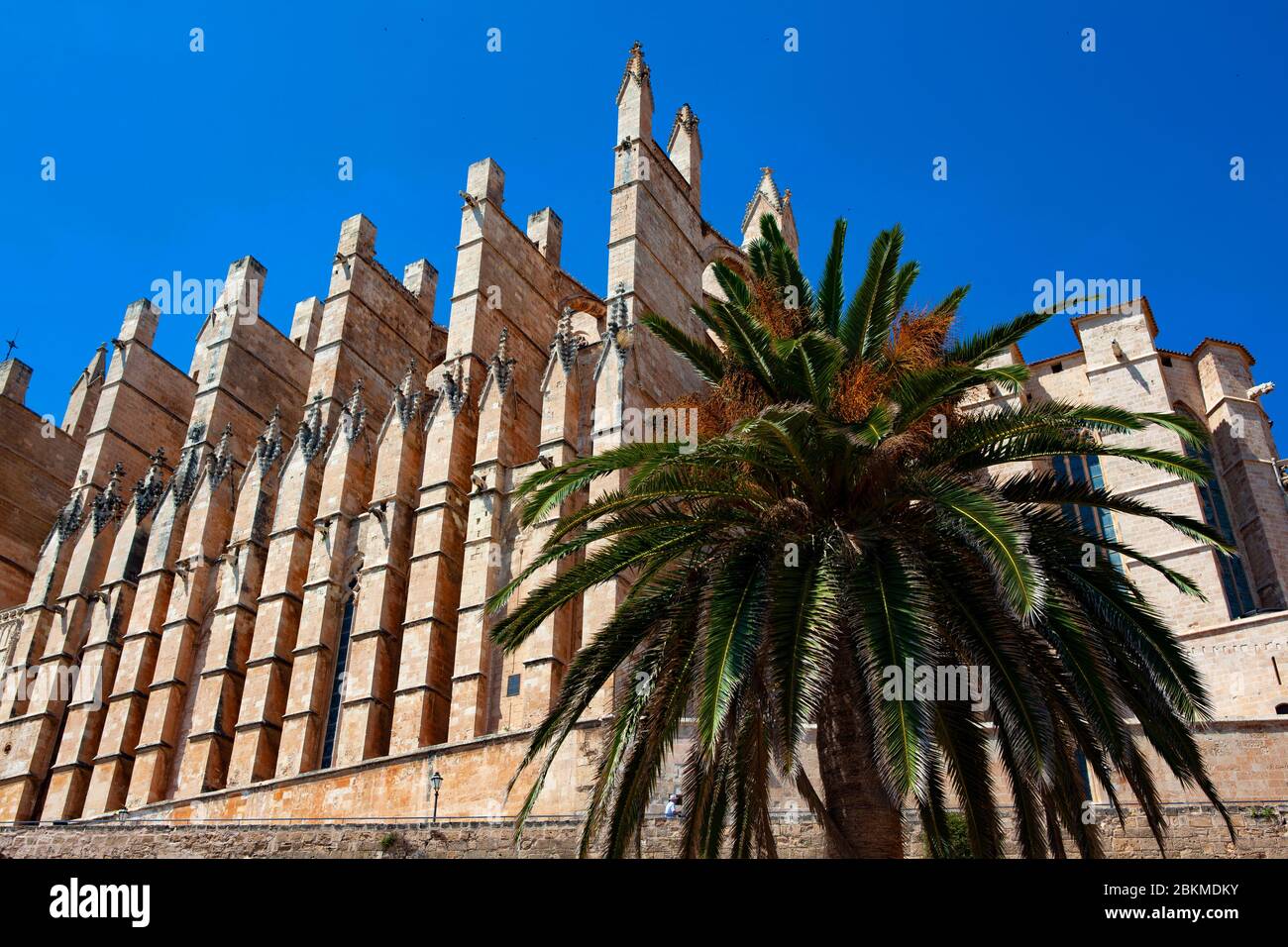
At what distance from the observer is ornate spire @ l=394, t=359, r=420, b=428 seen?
24.3m

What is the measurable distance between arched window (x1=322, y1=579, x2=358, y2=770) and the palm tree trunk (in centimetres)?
1232

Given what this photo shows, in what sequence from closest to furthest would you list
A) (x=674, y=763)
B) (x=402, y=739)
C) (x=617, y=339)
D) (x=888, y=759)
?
(x=888, y=759)
(x=674, y=763)
(x=402, y=739)
(x=617, y=339)

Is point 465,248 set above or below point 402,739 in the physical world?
above

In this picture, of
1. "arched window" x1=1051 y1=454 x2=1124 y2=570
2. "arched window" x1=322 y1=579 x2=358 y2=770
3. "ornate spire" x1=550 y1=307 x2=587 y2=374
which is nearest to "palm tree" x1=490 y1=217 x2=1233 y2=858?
"ornate spire" x1=550 y1=307 x2=587 y2=374

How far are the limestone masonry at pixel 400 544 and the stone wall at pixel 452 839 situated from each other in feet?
5.27

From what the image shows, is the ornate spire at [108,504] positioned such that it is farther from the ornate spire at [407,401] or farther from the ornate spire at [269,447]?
the ornate spire at [407,401]

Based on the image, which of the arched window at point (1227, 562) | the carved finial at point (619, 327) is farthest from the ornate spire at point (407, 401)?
the arched window at point (1227, 562)

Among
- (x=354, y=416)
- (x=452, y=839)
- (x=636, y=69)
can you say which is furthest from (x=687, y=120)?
(x=452, y=839)

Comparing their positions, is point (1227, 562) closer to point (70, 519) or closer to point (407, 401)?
point (407, 401)
